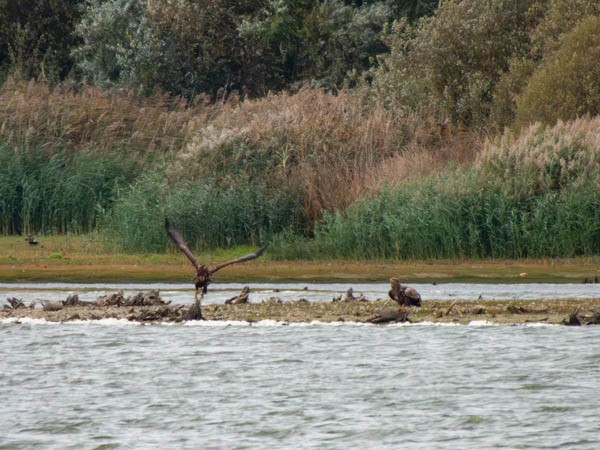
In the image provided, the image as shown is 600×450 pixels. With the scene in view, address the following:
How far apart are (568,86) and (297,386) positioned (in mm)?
17058

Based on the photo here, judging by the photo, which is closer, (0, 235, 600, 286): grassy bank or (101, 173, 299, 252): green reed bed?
(0, 235, 600, 286): grassy bank

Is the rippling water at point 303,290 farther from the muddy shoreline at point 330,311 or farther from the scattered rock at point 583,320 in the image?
the scattered rock at point 583,320

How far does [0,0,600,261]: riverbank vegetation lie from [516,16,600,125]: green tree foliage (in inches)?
1.5

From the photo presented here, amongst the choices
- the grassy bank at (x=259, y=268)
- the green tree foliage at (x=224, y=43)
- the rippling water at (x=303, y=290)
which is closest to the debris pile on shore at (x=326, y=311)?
the rippling water at (x=303, y=290)

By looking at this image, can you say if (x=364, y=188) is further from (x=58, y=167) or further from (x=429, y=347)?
(x=429, y=347)

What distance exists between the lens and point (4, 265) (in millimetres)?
29812

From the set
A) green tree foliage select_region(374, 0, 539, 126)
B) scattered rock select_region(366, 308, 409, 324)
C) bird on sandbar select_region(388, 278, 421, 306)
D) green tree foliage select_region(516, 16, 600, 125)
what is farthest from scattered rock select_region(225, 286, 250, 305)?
green tree foliage select_region(374, 0, 539, 126)

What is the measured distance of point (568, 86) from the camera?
3259 cm

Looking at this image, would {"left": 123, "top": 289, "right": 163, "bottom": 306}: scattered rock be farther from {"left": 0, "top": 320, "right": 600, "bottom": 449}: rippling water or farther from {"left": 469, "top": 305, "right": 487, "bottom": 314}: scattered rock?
{"left": 469, "top": 305, "right": 487, "bottom": 314}: scattered rock

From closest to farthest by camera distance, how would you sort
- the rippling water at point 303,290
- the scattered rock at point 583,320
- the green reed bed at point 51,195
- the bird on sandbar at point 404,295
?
the scattered rock at point 583,320 → the bird on sandbar at point 404,295 → the rippling water at point 303,290 → the green reed bed at point 51,195

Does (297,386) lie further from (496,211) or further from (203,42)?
(203,42)

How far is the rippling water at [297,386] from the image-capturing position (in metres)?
14.4

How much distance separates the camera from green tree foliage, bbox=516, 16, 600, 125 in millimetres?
32375

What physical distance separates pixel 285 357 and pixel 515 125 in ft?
49.0
